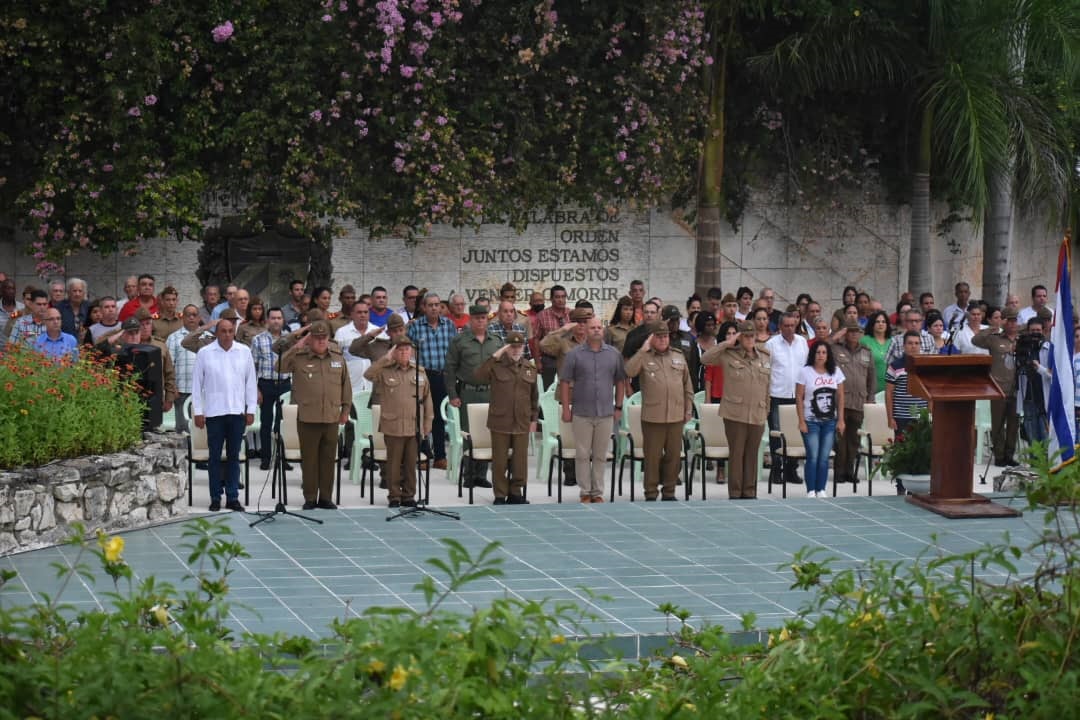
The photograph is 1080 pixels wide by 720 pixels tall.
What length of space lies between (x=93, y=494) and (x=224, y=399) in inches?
85.5

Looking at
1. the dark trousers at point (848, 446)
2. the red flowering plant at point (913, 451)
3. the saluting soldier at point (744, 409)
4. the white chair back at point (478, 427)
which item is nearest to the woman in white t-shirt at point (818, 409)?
the saluting soldier at point (744, 409)

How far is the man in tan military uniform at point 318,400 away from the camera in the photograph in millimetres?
13016

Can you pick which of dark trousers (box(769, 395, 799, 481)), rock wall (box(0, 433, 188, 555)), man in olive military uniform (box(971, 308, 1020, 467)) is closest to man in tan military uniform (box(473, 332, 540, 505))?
dark trousers (box(769, 395, 799, 481))

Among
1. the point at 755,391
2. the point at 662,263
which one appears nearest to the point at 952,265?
the point at 662,263

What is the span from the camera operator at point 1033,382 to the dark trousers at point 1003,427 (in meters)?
0.08

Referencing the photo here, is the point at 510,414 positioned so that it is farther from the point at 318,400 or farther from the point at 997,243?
the point at 997,243

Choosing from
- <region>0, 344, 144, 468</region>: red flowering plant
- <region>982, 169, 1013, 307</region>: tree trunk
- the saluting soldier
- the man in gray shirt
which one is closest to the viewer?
<region>0, 344, 144, 468</region>: red flowering plant

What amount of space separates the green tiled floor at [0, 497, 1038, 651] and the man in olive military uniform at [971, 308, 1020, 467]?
417cm

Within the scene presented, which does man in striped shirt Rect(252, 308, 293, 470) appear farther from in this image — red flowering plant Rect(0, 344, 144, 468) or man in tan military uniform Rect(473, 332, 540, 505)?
red flowering plant Rect(0, 344, 144, 468)

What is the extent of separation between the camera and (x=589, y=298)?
2145 centimetres

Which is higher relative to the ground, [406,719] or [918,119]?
[918,119]

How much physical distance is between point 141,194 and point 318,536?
30.3ft

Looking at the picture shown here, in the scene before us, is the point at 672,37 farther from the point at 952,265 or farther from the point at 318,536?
the point at 318,536

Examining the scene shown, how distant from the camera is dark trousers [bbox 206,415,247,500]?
12906mm
